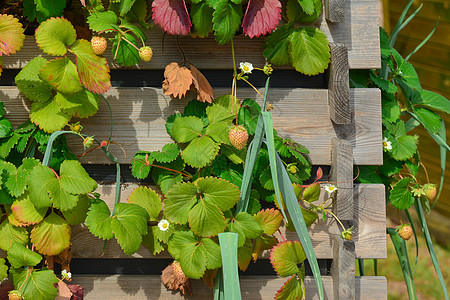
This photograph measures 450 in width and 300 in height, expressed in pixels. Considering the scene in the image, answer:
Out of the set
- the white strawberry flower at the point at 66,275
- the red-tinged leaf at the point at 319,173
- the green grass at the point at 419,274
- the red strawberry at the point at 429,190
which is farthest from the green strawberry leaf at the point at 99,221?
the green grass at the point at 419,274

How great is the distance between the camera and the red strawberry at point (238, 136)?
918 millimetres

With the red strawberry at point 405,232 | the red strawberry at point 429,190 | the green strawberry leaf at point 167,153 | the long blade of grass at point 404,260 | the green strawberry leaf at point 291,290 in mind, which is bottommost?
the long blade of grass at point 404,260

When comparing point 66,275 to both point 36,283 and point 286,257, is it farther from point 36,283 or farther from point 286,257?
point 286,257

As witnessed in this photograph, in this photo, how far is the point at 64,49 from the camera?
935 mm

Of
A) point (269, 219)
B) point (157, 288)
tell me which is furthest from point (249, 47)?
point (157, 288)

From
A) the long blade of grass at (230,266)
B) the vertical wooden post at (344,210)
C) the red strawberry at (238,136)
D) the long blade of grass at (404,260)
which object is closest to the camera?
the long blade of grass at (230,266)

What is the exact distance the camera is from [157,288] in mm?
1059

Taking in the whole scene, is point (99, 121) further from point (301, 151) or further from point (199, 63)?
point (301, 151)

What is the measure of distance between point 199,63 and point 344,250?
1.84 feet

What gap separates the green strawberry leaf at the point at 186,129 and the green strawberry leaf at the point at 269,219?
0.76 feet

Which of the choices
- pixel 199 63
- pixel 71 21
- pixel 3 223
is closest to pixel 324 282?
pixel 199 63

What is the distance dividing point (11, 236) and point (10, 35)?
45 cm

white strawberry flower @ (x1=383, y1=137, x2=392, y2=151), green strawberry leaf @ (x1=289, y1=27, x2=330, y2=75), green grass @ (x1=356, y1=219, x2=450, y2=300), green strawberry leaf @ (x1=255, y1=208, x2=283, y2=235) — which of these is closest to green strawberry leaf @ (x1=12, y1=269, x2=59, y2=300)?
green strawberry leaf @ (x1=255, y1=208, x2=283, y2=235)

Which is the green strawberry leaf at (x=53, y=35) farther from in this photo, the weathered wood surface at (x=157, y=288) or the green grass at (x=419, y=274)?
the green grass at (x=419, y=274)
